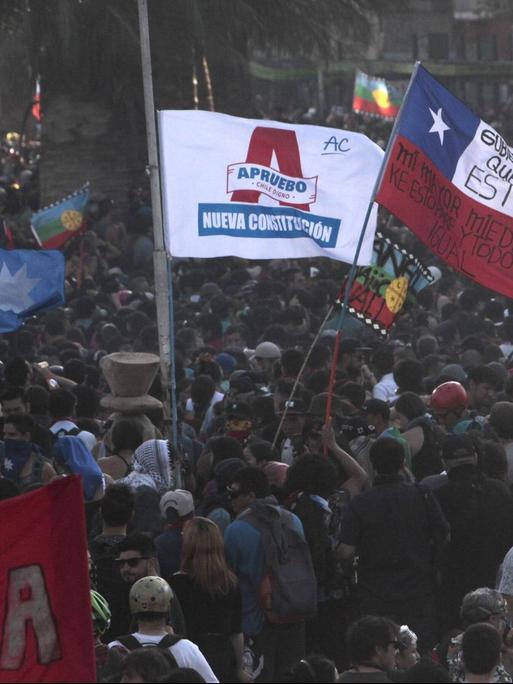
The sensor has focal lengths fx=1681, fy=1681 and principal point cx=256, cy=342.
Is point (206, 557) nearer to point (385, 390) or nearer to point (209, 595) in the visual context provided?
point (209, 595)

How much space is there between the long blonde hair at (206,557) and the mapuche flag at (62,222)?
11464 millimetres

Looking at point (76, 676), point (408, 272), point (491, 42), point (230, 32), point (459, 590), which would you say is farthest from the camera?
point (491, 42)

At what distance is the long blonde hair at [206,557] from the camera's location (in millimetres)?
6988

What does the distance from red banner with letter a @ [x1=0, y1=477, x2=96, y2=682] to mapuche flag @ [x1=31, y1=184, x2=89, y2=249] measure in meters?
13.0

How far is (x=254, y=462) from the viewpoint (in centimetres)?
848

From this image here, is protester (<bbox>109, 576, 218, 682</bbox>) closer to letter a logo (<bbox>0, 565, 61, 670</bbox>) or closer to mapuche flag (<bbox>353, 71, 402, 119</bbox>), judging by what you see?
letter a logo (<bbox>0, 565, 61, 670</bbox>)

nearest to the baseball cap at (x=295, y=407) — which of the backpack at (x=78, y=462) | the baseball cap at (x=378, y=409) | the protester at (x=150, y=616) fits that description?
the baseball cap at (x=378, y=409)

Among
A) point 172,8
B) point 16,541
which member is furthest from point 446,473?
point 172,8

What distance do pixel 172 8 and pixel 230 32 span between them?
1.97 meters

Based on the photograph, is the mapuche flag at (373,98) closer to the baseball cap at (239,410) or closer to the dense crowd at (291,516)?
the dense crowd at (291,516)

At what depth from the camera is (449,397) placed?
9680 millimetres

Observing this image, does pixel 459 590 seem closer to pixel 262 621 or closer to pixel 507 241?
pixel 262 621

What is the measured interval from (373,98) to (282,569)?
29008mm

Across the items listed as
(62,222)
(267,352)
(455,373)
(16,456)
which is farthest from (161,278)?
(62,222)
